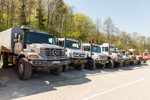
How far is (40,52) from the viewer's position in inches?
234

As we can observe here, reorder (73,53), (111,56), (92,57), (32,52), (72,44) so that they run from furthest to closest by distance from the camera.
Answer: (111,56)
(92,57)
(72,44)
(73,53)
(32,52)

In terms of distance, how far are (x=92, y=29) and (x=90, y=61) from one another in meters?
25.5

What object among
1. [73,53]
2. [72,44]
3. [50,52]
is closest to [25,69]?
[50,52]

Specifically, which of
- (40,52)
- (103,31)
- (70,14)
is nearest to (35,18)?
(70,14)

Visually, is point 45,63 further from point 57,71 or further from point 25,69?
point 57,71

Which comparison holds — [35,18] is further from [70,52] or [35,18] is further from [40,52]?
[40,52]

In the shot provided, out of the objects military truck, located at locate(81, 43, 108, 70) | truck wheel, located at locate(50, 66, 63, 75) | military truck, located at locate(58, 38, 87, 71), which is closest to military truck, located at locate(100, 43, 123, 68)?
military truck, located at locate(81, 43, 108, 70)

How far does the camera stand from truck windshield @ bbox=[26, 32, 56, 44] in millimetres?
6660

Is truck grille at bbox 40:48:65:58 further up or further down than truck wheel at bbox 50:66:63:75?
further up

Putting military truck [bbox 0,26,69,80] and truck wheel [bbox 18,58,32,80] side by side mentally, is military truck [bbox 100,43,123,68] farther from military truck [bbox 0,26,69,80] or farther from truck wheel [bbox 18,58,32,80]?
truck wheel [bbox 18,58,32,80]

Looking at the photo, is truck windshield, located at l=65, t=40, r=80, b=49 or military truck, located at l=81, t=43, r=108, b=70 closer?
truck windshield, located at l=65, t=40, r=80, b=49

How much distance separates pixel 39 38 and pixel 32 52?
135cm

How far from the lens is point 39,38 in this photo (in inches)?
277

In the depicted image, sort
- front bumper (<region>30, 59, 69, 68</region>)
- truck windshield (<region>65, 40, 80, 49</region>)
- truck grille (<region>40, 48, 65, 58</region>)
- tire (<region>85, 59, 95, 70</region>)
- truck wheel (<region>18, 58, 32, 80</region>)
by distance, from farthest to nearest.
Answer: tire (<region>85, 59, 95, 70</region>) < truck windshield (<region>65, 40, 80, 49</region>) < truck grille (<region>40, 48, 65, 58</region>) < truck wheel (<region>18, 58, 32, 80</region>) < front bumper (<region>30, 59, 69, 68</region>)
